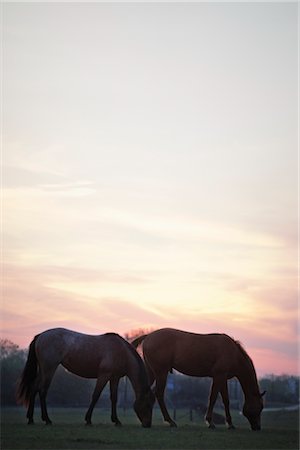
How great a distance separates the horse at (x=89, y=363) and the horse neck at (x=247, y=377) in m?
2.36

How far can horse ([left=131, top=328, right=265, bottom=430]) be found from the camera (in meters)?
14.8

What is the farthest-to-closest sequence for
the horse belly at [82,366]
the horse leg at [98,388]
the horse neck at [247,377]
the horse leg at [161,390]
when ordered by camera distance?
the horse neck at [247,377] → the horse leg at [161,390] → the horse belly at [82,366] → the horse leg at [98,388]

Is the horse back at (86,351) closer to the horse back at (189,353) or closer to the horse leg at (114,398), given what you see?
the horse leg at (114,398)

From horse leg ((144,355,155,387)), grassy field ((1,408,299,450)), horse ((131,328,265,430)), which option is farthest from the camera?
horse leg ((144,355,155,387))

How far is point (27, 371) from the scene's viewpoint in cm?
1373

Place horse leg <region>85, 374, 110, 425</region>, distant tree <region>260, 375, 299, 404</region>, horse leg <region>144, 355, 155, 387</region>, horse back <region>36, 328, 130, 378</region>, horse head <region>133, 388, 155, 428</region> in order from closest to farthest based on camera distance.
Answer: horse leg <region>85, 374, 110, 425</region> < horse head <region>133, 388, 155, 428</region> < horse back <region>36, 328, 130, 378</region> < horse leg <region>144, 355, 155, 387</region> < distant tree <region>260, 375, 299, 404</region>

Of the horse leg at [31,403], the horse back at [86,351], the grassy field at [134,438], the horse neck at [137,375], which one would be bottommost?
the grassy field at [134,438]

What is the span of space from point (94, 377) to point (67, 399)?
1278cm

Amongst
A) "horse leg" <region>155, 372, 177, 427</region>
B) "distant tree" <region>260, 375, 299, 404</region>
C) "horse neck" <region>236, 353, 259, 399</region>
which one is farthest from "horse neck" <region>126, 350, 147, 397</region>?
"distant tree" <region>260, 375, 299, 404</region>

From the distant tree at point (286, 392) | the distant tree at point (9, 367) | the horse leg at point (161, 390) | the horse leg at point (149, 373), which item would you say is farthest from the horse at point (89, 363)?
the distant tree at point (286, 392)

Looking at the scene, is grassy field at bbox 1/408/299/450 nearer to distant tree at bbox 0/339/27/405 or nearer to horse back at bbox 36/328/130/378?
horse back at bbox 36/328/130/378

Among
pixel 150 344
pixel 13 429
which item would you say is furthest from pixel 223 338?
pixel 13 429

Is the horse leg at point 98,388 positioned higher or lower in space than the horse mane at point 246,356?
lower

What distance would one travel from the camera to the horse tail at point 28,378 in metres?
13.6
